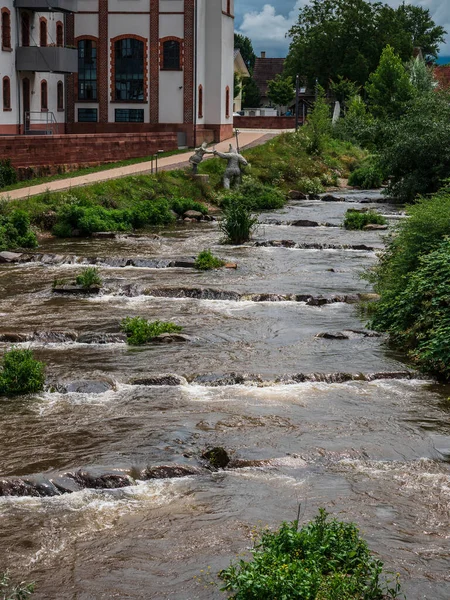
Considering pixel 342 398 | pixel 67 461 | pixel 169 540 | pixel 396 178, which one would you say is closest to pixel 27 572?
pixel 169 540

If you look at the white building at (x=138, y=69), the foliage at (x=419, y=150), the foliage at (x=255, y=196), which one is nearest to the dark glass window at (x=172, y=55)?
the white building at (x=138, y=69)

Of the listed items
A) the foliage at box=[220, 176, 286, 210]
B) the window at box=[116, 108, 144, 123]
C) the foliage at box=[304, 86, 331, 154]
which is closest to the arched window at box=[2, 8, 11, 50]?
the window at box=[116, 108, 144, 123]

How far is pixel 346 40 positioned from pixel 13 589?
81.7 m

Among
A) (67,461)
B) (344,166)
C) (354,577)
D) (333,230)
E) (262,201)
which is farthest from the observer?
(344,166)

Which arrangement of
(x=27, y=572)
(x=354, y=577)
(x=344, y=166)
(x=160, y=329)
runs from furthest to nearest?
(x=344, y=166) → (x=160, y=329) → (x=27, y=572) → (x=354, y=577)

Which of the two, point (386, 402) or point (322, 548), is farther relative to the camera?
point (386, 402)

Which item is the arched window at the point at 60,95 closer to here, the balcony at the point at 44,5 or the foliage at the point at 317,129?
the balcony at the point at 44,5

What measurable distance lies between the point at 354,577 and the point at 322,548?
18.1 inches

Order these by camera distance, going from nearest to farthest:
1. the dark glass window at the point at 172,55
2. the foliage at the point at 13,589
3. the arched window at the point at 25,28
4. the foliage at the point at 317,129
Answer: the foliage at the point at 13,589 < the arched window at the point at 25,28 < the foliage at the point at 317,129 < the dark glass window at the point at 172,55

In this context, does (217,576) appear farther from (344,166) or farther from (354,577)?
(344,166)

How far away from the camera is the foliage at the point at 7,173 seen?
34969mm

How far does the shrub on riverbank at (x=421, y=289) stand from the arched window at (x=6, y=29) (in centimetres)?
3083

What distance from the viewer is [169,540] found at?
10250 millimetres

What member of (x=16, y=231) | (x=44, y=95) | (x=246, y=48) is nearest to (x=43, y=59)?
(x=44, y=95)
